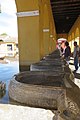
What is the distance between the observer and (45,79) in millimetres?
1645

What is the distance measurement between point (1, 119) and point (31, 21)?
4876 millimetres

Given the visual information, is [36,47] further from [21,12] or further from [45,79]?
[45,79]

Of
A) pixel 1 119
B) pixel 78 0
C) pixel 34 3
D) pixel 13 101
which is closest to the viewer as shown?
pixel 1 119

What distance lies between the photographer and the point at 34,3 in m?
5.49

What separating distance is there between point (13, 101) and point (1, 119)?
0.15m

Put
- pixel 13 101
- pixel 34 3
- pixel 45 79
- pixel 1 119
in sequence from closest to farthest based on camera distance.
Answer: pixel 1 119 → pixel 13 101 → pixel 45 79 → pixel 34 3

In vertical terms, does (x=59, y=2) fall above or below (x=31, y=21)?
above

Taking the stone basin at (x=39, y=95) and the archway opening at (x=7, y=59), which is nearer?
the stone basin at (x=39, y=95)

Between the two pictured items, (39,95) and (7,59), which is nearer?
(39,95)

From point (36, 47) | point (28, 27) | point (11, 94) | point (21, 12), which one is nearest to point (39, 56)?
point (36, 47)

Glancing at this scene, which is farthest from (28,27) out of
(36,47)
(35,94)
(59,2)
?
(35,94)

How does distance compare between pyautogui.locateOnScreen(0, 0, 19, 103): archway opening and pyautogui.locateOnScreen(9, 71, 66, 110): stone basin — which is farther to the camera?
pyautogui.locateOnScreen(0, 0, 19, 103): archway opening

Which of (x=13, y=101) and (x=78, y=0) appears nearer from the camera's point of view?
(x=13, y=101)

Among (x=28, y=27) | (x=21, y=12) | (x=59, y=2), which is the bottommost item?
(x=28, y=27)
